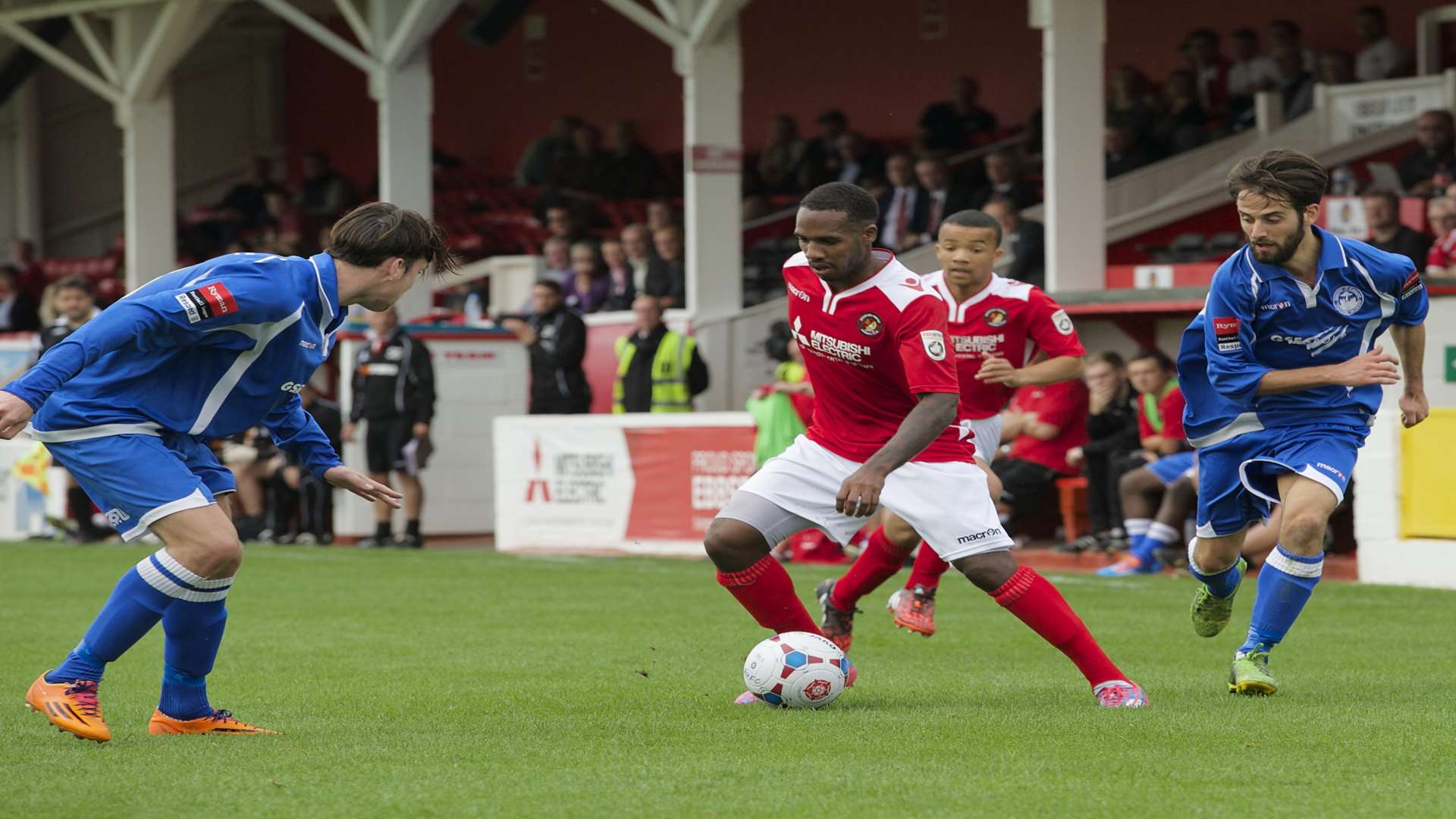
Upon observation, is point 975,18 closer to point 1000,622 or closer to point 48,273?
point 48,273

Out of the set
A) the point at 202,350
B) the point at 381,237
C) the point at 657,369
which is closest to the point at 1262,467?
the point at 381,237

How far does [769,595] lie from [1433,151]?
11.8 metres

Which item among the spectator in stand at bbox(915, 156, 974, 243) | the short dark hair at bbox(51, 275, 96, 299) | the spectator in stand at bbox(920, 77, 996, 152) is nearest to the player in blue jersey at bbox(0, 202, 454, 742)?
the short dark hair at bbox(51, 275, 96, 299)

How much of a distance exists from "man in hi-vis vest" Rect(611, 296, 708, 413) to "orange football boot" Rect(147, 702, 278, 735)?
35.8 feet

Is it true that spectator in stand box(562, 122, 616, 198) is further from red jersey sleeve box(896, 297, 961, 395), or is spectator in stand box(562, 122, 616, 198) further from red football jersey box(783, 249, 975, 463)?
red jersey sleeve box(896, 297, 961, 395)

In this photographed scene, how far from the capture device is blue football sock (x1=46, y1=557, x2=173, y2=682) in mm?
5977

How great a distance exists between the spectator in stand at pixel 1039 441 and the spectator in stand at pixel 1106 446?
15cm

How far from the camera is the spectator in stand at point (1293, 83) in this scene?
65.1ft

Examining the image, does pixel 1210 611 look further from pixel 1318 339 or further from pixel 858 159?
pixel 858 159

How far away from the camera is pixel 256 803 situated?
505cm

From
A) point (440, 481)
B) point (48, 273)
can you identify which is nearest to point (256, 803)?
point (440, 481)

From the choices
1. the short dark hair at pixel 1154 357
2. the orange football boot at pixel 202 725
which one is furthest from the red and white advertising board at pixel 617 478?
the orange football boot at pixel 202 725

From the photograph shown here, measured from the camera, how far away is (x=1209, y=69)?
21.5 m

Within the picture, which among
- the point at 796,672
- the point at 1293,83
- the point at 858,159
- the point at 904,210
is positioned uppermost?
the point at 1293,83
